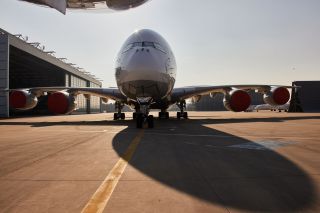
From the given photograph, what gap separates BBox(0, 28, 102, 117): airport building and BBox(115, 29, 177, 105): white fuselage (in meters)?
24.0

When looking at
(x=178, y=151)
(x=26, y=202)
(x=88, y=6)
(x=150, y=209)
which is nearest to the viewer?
(x=150, y=209)

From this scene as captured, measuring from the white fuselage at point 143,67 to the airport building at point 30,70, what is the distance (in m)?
24.0

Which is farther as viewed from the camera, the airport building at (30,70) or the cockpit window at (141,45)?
the airport building at (30,70)

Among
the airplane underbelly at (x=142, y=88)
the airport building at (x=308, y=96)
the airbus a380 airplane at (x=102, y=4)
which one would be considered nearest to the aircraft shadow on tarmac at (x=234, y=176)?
the airplane underbelly at (x=142, y=88)

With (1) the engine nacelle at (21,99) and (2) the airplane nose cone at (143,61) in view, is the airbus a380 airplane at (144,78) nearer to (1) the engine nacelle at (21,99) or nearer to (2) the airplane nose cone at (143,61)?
(2) the airplane nose cone at (143,61)

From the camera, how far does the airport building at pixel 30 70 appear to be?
109 feet

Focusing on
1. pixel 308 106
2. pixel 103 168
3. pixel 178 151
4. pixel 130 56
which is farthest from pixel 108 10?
pixel 308 106

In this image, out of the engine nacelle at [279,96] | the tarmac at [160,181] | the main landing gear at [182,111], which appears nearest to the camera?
the tarmac at [160,181]

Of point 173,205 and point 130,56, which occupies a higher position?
point 130,56

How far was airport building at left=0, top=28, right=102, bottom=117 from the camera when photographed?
33156 mm

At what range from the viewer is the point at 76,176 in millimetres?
4477

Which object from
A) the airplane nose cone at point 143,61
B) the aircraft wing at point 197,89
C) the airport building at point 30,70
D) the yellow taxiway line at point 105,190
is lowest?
the yellow taxiway line at point 105,190

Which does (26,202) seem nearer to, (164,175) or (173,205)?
(173,205)

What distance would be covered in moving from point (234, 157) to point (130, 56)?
28.2ft
